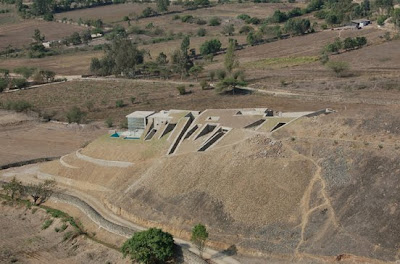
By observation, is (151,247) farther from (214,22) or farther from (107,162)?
(214,22)

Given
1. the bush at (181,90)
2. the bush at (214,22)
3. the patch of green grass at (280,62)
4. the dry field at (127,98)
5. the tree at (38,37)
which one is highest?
the tree at (38,37)

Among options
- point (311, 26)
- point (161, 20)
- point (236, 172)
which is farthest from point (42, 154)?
point (161, 20)

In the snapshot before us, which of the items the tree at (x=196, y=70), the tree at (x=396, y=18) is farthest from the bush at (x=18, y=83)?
the tree at (x=396, y=18)

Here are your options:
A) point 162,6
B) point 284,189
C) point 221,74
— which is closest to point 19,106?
point 221,74

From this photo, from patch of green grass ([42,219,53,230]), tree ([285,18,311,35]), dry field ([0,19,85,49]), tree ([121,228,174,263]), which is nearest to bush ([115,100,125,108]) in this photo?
patch of green grass ([42,219,53,230])

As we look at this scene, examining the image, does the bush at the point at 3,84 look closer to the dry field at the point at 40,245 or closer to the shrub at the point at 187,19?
the dry field at the point at 40,245

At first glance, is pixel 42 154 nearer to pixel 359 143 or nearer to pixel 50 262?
pixel 50 262
